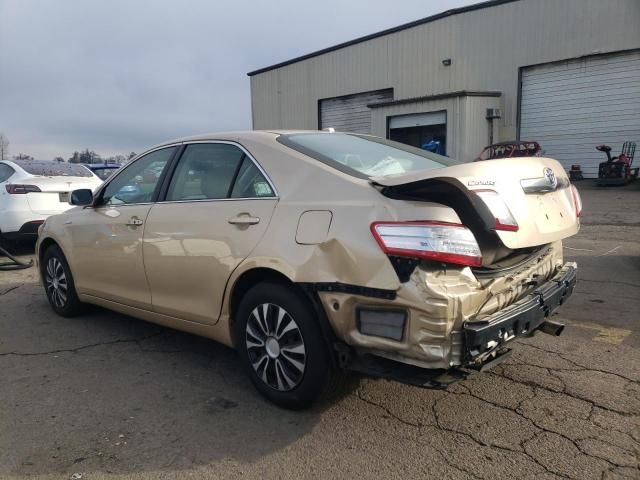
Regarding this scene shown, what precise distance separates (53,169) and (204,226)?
699 centimetres

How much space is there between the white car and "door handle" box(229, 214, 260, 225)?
6.34 metres

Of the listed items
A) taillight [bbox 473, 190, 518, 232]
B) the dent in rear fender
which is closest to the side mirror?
the dent in rear fender

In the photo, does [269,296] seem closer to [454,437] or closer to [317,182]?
[317,182]

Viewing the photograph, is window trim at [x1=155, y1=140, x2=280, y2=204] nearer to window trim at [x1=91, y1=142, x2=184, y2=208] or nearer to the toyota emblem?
window trim at [x1=91, y1=142, x2=184, y2=208]

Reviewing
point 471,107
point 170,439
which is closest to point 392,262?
point 170,439

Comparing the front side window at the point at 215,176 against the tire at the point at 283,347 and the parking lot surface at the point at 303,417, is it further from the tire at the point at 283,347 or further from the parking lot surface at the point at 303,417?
the parking lot surface at the point at 303,417

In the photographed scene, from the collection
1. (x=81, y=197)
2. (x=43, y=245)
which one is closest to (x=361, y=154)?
(x=81, y=197)

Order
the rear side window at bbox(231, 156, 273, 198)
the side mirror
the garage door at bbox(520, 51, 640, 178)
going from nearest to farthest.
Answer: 1. the rear side window at bbox(231, 156, 273, 198)
2. the side mirror
3. the garage door at bbox(520, 51, 640, 178)

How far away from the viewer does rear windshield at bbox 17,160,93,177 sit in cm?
873

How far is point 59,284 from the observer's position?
5148 millimetres

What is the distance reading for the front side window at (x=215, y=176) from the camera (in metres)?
3.34

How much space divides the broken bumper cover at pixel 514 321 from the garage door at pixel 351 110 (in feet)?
76.4

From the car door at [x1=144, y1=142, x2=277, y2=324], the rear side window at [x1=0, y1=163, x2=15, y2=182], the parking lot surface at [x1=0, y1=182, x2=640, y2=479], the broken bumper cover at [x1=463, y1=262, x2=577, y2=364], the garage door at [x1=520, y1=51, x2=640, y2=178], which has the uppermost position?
the garage door at [x1=520, y1=51, x2=640, y2=178]

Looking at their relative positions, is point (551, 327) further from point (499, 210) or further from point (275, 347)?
point (275, 347)
